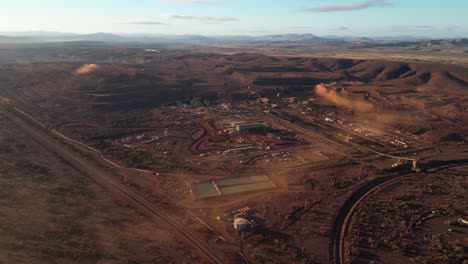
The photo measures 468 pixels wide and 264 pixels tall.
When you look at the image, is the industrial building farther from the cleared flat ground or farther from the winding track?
the cleared flat ground

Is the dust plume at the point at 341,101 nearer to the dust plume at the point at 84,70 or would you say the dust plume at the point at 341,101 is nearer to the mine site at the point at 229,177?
the mine site at the point at 229,177

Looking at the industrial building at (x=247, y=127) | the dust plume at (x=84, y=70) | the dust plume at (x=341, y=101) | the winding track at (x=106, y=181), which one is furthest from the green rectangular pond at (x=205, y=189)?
the dust plume at (x=84, y=70)

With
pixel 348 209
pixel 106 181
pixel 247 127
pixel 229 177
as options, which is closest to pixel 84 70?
pixel 247 127

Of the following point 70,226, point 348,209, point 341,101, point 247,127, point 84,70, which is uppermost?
point 84,70

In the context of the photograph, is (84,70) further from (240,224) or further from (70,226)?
(240,224)

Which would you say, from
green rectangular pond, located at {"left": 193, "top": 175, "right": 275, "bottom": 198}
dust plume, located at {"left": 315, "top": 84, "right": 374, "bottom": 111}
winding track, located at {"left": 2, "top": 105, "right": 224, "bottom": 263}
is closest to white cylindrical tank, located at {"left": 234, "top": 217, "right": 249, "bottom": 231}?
winding track, located at {"left": 2, "top": 105, "right": 224, "bottom": 263}

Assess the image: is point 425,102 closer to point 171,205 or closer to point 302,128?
point 302,128

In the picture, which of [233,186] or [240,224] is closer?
[240,224]
